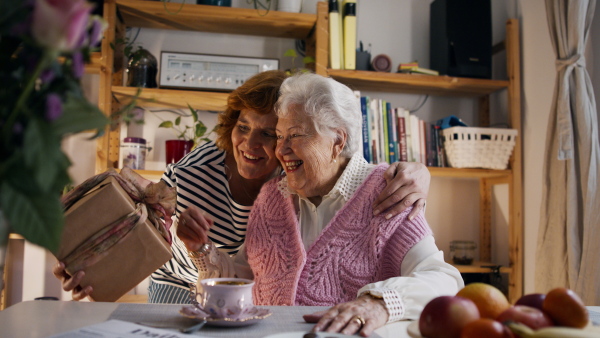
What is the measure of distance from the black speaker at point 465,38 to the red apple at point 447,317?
87.5 inches

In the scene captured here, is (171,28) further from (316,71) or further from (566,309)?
(566,309)

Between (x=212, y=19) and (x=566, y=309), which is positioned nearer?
(x=566, y=309)

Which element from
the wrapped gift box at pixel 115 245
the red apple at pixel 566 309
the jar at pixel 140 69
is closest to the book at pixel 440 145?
the jar at pixel 140 69

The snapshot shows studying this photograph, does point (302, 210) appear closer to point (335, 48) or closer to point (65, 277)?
point (65, 277)

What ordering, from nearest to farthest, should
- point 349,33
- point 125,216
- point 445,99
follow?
point 125,216 < point 349,33 < point 445,99

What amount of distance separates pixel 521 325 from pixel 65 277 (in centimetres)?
97

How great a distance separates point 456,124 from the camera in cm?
272

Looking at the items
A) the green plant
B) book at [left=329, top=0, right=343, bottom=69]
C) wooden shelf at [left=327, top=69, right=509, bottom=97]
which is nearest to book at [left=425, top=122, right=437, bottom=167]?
wooden shelf at [left=327, top=69, right=509, bottom=97]

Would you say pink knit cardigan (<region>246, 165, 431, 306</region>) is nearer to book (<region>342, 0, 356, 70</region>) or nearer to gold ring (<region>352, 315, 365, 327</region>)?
gold ring (<region>352, 315, 365, 327</region>)

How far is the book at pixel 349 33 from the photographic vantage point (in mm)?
2580

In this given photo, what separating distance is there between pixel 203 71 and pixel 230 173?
0.83 m

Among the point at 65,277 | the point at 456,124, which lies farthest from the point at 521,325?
the point at 456,124

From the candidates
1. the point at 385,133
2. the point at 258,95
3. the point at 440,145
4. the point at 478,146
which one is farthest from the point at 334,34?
the point at 258,95

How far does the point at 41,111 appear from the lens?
19.0 inches
